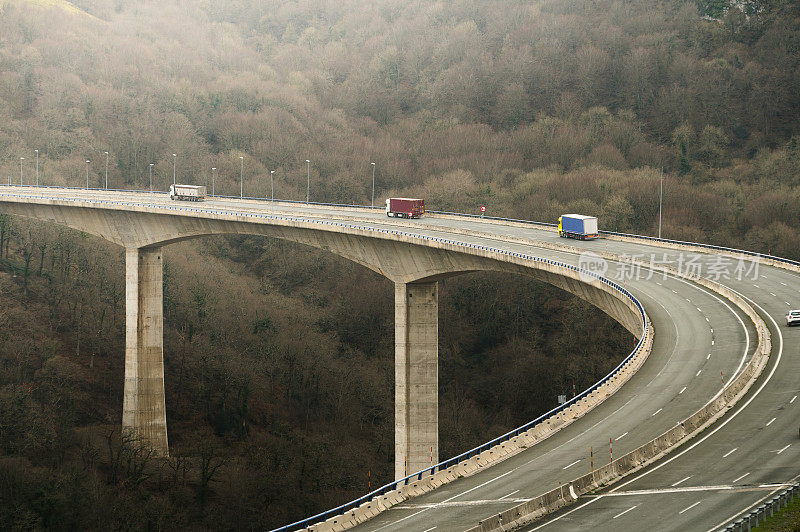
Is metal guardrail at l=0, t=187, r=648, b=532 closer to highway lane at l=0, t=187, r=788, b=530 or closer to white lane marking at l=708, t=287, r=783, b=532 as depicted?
highway lane at l=0, t=187, r=788, b=530

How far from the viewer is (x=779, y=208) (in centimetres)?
9462

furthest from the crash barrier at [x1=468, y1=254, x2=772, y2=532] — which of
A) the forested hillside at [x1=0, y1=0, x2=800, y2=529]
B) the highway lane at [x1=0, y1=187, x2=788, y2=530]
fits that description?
the forested hillside at [x1=0, y1=0, x2=800, y2=529]

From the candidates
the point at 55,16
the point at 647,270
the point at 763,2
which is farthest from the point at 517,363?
the point at 55,16

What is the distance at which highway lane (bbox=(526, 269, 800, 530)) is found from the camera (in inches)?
1088

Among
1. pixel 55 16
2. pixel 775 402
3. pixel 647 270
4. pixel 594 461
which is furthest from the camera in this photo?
pixel 55 16

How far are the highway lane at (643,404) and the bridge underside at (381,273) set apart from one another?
2.70m

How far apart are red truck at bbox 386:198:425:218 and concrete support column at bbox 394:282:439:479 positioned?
51.0 feet

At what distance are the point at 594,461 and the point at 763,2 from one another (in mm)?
110746

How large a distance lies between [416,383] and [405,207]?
18.6 m

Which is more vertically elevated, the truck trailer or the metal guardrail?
the truck trailer

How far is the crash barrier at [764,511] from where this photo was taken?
25.7 meters

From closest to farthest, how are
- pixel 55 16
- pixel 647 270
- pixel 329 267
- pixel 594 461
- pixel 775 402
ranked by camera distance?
pixel 594 461
pixel 775 402
pixel 647 270
pixel 329 267
pixel 55 16

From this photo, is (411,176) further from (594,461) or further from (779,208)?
(594,461)

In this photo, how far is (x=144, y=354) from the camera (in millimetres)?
75375
